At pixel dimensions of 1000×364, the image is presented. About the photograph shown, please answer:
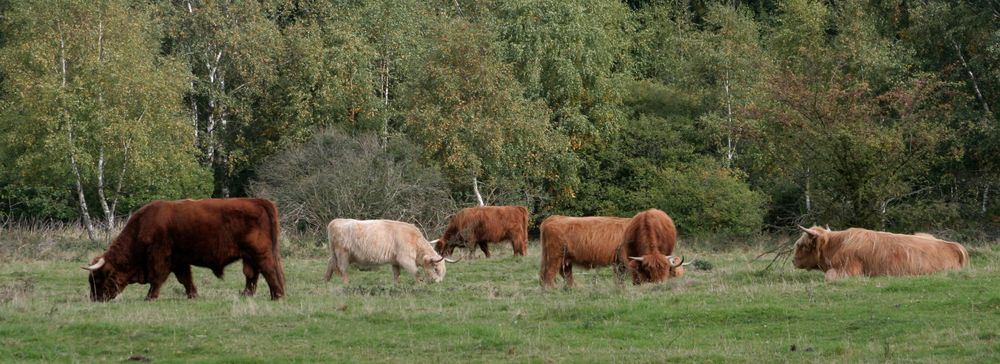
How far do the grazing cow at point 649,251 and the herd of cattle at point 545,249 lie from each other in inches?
0.6

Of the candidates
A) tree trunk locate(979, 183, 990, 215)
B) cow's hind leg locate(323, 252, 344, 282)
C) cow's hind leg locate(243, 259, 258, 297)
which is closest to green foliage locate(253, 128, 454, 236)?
cow's hind leg locate(323, 252, 344, 282)

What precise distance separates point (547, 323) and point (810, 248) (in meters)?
6.71

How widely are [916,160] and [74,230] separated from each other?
86.5 ft

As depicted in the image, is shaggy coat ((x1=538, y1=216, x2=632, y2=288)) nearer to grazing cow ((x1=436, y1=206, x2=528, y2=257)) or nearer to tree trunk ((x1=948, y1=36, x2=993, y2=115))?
grazing cow ((x1=436, y1=206, x2=528, y2=257))

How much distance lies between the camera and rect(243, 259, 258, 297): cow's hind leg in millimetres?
20734

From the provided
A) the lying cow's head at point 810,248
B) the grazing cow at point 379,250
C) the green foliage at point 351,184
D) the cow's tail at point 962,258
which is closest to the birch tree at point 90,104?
the green foliage at point 351,184

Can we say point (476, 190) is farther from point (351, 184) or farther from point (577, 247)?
point (577, 247)

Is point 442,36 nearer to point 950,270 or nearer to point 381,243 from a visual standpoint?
point 381,243

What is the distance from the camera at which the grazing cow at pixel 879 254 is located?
2102 centimetres

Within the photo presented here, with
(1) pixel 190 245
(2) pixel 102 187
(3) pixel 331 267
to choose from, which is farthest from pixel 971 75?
(2) pixel 102 187

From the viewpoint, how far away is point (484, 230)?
1410 inches

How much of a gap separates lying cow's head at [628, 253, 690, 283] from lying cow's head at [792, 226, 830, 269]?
1.97 metres

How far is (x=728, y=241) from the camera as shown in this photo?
38000 millimetres

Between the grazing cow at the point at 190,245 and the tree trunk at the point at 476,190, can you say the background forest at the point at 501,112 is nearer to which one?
the tree trunk at the point at 476,190
